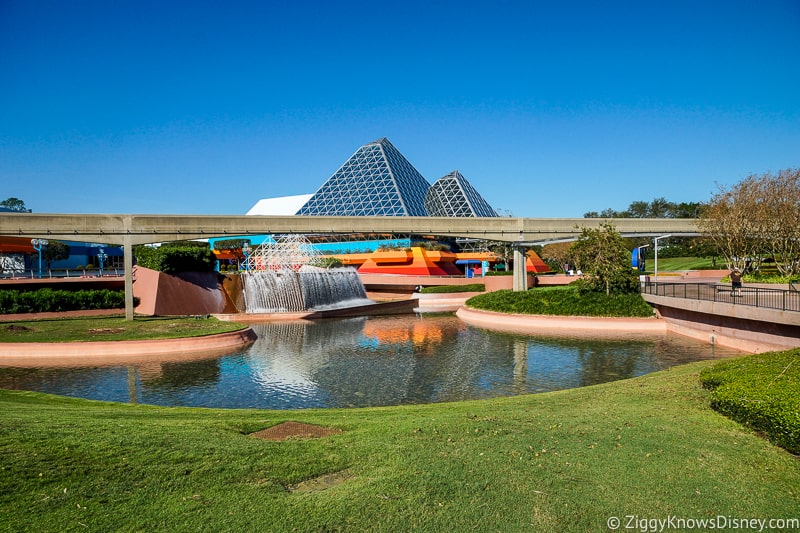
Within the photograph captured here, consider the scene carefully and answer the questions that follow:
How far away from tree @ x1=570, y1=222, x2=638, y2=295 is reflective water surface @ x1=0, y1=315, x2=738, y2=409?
6193 millimetres

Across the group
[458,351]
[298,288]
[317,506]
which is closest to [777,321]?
[458,351]

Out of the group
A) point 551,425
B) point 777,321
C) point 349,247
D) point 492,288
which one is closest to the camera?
point 551,425

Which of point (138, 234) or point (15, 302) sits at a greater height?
point (138, 234)

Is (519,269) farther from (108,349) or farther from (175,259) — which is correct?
(108,349)

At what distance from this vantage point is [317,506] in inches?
196

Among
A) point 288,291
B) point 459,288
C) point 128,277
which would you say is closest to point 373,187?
point 459,288

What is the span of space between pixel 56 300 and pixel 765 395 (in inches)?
1213

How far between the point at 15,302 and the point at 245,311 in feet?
39.3

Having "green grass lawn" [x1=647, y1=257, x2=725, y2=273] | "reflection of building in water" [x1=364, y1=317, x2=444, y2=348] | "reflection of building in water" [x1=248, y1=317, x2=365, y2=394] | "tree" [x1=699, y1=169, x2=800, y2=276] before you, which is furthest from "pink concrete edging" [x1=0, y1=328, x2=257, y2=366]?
"green grass lawn" [x1=647, y1=257, x2=725, y2=273]

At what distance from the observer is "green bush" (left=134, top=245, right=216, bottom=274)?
3002 centimetres

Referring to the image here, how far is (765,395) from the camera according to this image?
7344 mm

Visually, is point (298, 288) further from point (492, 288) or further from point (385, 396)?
point (385, 396)

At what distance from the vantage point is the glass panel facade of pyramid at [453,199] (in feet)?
280

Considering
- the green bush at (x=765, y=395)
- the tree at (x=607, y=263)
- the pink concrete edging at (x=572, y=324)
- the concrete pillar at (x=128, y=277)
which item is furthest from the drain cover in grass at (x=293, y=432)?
the tree at (x=607, y=263)
